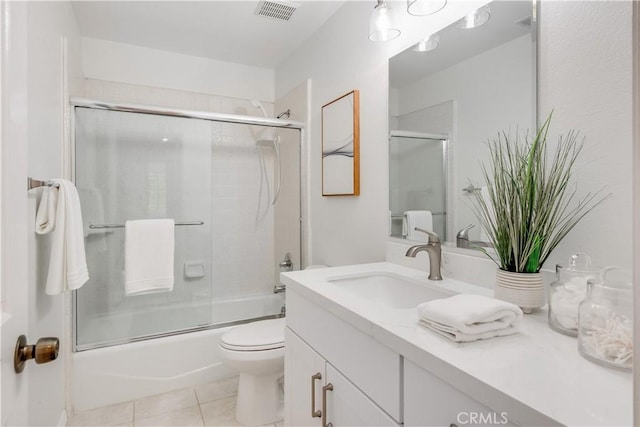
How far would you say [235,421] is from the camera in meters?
1.75

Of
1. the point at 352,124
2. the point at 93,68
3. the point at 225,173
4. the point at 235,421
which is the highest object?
the point at 93,68

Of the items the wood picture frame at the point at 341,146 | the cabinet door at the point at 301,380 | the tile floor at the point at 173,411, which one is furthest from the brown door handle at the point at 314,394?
the wood picture frame at the point at 341,146

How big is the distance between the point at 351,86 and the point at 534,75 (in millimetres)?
1058

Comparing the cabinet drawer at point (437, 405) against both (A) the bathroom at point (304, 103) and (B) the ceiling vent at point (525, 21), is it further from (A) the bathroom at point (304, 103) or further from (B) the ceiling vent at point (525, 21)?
(B) the ceiling vent at point (525, 21)

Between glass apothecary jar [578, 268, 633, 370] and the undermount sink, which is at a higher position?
glass apothecary jar [578, 268, 633, 370]

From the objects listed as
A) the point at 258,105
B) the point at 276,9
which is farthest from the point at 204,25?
the point at 258,105

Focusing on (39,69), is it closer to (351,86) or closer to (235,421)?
(351,86)

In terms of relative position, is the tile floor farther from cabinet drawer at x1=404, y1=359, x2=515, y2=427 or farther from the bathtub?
cabinet drawer at x1=404, y1=359, x2=515, y2=427

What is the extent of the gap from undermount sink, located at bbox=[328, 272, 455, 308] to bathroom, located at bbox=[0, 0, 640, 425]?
0.15 m

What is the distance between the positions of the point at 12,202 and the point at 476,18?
1412 millimetres

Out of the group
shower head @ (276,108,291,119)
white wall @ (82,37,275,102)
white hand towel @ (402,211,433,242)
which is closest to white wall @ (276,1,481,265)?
white hand towel @ (402,211,433,242)

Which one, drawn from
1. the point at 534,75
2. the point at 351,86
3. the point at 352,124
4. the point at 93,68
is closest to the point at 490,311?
the point at 534,75

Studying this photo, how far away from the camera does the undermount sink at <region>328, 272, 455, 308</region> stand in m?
1.24

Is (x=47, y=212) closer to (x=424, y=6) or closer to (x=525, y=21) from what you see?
(x=424, y=6)
